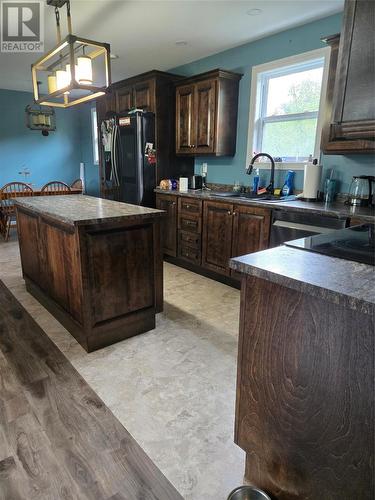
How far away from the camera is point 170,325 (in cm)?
262

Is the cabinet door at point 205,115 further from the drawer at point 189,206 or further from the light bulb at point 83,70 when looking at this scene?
the light bulb at point 83,70

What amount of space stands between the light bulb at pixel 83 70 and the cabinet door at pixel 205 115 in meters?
1.65

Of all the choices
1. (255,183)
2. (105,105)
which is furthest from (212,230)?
(105,105)

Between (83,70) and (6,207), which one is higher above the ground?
(83,70)

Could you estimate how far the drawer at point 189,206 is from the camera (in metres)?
3.58

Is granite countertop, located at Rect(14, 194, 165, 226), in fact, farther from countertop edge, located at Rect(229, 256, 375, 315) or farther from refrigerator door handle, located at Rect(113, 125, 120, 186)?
refrigerator door handle, located at Rect(113, 125, 120, 186)

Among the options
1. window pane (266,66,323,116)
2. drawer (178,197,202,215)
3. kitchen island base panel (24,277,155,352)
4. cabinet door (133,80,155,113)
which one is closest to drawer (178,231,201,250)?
drawer (178,197,202,215)

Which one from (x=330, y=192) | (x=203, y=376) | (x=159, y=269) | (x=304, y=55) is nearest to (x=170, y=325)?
(x=159, y=269)

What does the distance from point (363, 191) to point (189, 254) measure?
1896 mm

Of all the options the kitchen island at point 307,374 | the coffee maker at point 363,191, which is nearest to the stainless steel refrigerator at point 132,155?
the coffee maker at point 363,191

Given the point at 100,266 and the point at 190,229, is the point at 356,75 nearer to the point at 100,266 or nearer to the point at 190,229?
the point at 100,266

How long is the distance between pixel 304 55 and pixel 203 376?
9.93 ft

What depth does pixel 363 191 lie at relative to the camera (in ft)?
8.96

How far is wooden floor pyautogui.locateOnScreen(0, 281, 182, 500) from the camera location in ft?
4.22
